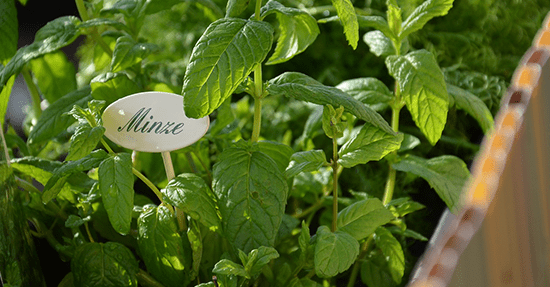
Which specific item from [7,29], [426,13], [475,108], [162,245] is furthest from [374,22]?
[7,29]

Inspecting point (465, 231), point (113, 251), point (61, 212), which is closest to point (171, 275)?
point (113, 251)

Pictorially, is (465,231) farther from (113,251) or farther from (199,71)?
(113,251)

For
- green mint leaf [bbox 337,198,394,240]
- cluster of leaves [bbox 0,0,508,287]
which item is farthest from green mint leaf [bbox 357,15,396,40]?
green mint leaf [bbox 337,198,394,240]

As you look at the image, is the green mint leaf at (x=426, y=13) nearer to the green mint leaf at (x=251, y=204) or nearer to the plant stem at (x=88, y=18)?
the green mint leaf at (x=251, y=204)

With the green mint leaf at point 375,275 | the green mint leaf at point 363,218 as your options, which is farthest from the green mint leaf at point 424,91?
the green mint leaf at point 375,275

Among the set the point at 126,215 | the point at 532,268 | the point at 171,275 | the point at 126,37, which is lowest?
the point at 532,268

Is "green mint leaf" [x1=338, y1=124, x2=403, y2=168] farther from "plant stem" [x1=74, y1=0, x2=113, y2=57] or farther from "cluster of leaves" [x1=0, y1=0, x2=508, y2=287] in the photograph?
"plant stem" [x1=74, y1=0, x2=113, y2=57]
